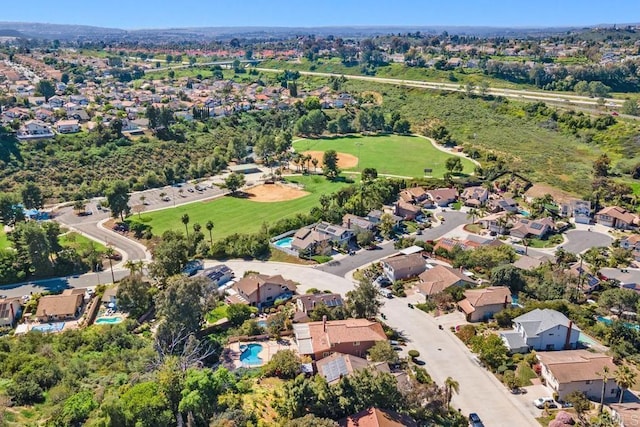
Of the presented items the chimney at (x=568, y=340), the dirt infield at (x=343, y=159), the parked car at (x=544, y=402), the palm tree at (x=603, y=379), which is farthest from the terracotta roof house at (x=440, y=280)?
the dirt infield at (x=343, y=159)

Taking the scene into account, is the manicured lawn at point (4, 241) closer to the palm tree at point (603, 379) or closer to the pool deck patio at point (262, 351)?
the pool deck patio at point (262, 351)

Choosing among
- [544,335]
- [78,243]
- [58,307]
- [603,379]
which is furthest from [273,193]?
[603,379]

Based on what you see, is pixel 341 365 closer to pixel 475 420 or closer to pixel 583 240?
pixel 475 420

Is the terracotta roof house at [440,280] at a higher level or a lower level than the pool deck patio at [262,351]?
higher

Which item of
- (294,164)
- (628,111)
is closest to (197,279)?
(294,164)

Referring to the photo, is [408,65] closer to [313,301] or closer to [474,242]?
[474,242]

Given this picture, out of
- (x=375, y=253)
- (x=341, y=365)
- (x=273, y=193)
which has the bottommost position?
(x=375, y=253)
